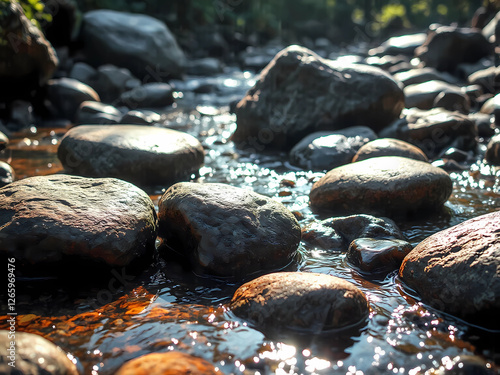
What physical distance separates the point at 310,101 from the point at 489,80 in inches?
211

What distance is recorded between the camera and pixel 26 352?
2189 millimetres

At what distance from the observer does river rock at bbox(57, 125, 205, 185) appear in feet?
18.0

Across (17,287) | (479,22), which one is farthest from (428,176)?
(479,22)

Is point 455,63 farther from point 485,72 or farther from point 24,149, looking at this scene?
point 24,149

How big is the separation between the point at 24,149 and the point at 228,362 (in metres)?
5.73

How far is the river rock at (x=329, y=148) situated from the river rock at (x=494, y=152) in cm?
140

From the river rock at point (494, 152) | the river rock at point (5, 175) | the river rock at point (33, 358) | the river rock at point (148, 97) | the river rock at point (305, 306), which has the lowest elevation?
the river rock at point (148, 97)

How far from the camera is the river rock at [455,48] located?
43.9 ft

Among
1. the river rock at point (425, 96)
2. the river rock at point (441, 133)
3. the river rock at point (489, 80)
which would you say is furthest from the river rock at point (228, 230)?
the river rock at point (489, 80)

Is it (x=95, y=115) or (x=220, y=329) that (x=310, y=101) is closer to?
(x=95, y=115)

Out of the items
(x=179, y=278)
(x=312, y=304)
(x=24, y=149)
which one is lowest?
(x=24, y=149)

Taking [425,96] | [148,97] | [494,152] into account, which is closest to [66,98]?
[148,97]

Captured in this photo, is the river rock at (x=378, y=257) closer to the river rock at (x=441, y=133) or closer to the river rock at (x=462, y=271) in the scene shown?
the river rock at (x=462, y=271)

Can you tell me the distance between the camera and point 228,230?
3.54 metres
